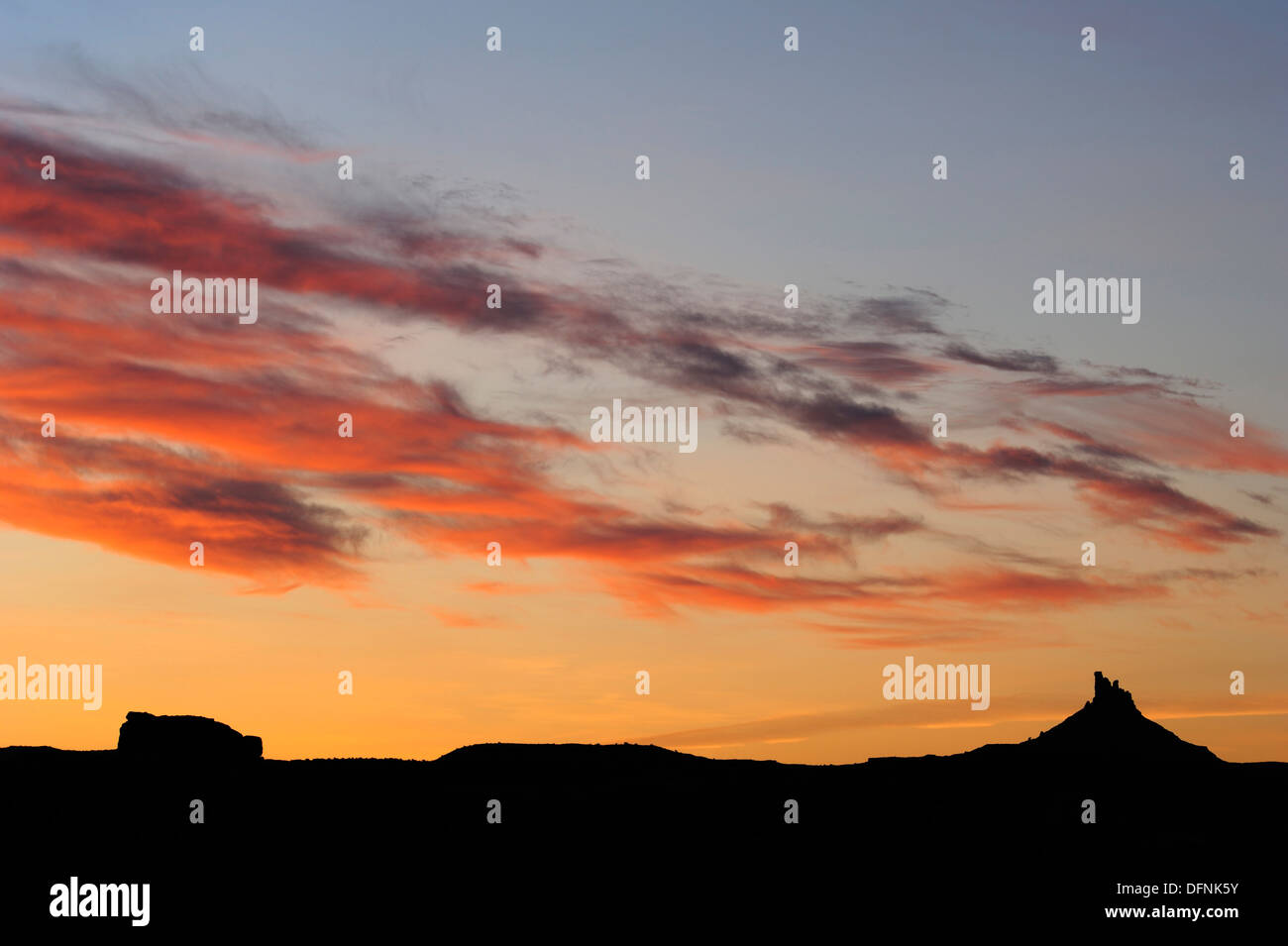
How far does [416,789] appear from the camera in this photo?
171m

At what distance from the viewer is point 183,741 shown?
176 meters

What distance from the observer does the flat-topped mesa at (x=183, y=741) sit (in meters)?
173

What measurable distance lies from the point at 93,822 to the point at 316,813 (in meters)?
24.8

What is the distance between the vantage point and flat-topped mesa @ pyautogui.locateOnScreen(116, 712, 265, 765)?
173375 millimetres
